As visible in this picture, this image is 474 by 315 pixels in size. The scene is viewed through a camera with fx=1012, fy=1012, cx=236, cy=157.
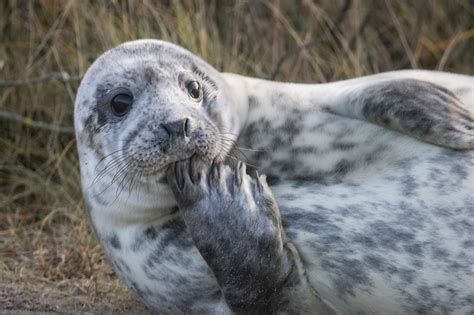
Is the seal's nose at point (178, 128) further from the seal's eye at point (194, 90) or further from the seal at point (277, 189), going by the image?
the seal's eye at point (194, 90)

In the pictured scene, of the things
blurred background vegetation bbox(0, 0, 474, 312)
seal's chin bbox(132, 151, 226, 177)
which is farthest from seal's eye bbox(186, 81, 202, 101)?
blurred background vegetation bbox(0, 0, 474, 312)

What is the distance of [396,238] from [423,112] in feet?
1.33

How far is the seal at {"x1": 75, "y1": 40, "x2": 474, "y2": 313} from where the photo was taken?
2.96m

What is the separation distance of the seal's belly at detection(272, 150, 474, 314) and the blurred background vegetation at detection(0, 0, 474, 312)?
1285 mm

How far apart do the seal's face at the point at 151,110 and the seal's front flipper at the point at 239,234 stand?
9cm

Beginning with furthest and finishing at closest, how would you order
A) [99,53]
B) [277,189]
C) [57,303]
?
[99,53] < [57,303] < [277,189]

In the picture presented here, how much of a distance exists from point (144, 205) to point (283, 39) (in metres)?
2.92

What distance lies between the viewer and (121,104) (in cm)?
328

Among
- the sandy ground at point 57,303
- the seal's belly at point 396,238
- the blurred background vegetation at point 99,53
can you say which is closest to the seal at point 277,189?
the seal's belly at point 396,238

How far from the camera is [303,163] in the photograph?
333cm

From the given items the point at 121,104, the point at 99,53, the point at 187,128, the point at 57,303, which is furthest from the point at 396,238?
the point at 99,53

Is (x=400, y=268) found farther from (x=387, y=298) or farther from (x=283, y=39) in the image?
(x=283, y=39)

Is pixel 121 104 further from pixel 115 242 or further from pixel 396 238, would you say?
pixel 396 238

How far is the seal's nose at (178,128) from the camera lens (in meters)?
Result: 2.95
